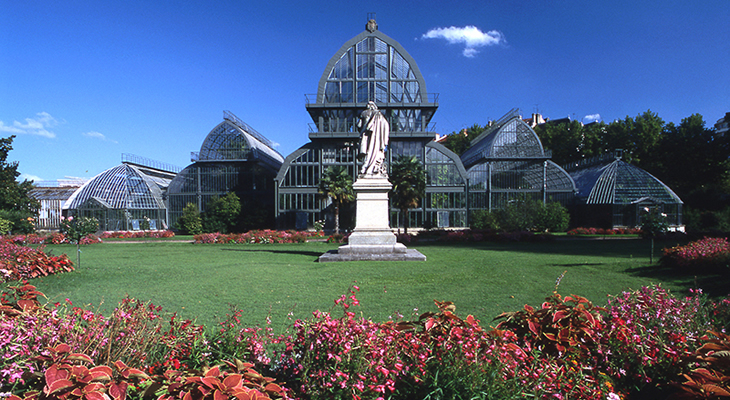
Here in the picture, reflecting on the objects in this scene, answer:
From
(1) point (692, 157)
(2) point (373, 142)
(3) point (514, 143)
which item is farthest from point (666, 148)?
(2) point (373, 142)

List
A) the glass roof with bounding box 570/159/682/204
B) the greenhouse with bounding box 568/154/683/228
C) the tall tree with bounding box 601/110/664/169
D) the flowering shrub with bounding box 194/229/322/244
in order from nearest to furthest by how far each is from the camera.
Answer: the flowering shrub with bounding box 194/229/322/244 → the greenhouse with bounding box 568/154/683/228 → the glass roof with bounding box 570/159/682/204 → the tall tree with bounding box 601/110/664/169

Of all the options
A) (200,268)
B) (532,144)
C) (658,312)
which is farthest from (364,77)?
(658,312)

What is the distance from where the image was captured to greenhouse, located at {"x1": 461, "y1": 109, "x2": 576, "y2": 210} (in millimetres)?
40094

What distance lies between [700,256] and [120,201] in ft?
160

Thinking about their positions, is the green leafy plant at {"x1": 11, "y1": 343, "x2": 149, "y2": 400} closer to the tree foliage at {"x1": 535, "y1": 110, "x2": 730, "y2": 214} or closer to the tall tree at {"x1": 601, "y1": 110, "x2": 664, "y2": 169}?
the tree foliage at {"x1": 535, "y1": 110, "x2": 730, "y2": 214}

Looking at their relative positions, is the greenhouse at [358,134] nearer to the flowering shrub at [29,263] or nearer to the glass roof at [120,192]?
the glass roof at [120,192]

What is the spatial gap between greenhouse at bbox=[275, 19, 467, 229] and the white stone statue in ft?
77.3

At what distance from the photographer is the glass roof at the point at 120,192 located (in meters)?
41.6

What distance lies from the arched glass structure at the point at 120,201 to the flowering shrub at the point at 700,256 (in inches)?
1805

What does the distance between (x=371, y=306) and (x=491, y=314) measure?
2.03m

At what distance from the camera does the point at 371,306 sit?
6.51 meters

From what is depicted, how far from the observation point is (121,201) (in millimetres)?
41875

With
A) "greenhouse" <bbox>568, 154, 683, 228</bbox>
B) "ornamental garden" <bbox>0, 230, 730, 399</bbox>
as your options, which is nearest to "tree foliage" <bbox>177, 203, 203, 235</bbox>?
"ornamental garden" <bbox>0, 230, 730, 399</bbox>

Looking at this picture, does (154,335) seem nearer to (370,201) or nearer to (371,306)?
(371,306)
